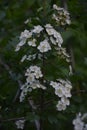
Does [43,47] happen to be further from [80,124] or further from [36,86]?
[80,124]

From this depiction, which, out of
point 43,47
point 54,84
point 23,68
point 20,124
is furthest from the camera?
point 20,124

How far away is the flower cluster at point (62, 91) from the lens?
301 centimetres

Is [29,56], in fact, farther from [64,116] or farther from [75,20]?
[75,20]

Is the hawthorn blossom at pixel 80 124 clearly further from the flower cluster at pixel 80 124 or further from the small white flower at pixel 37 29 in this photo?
the small white flower at pixel 37 29

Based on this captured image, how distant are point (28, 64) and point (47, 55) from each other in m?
0.13

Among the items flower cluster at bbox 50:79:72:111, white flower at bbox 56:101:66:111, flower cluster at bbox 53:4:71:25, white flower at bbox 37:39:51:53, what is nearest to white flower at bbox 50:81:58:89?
flower cluster at bbox 50:79:72:111

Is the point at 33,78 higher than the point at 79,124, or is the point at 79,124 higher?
the point at 33,78

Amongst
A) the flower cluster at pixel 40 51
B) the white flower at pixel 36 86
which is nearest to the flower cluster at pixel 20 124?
the flower cluster at pixel 40 51

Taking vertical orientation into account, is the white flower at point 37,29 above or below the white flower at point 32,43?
above

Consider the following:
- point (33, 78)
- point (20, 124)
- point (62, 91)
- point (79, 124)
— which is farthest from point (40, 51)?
point (20, 124)

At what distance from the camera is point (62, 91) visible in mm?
3029

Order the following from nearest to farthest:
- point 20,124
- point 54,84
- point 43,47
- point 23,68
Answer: point 43,47 < point 54,84 < point 23,68 < point 20,124

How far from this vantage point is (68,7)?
3719 mm

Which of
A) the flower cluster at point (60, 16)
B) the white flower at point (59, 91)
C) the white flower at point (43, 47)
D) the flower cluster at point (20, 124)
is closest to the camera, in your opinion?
the white flower at point (43, 47)
